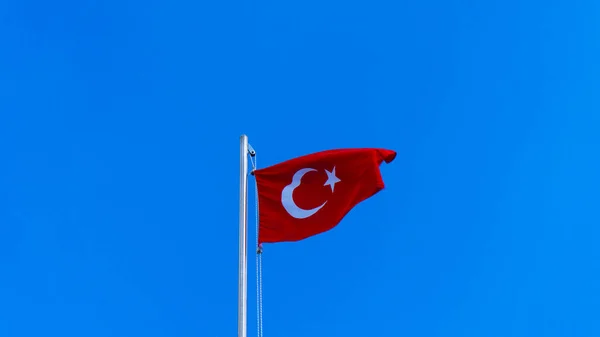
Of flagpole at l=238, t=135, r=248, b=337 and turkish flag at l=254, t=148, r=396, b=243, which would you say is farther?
turkish flag at l=254, t=148, r=396, b=243

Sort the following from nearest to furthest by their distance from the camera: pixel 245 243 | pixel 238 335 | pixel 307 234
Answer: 1. pixel 238 335
2. pixel 245 243
3. pixel 307 234

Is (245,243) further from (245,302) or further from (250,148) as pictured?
(250,148)

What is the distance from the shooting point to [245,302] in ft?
41.2

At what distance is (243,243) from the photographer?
13133 millimetres

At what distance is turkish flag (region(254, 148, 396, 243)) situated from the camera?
14258 millimetres

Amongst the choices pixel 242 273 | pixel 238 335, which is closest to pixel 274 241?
pixel 242 273

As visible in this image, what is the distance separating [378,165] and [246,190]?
2559 mm

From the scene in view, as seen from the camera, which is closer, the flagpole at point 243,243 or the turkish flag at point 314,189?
the flagpole at point 243,243

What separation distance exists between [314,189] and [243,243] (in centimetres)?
206

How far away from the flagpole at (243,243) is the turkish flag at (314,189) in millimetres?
742

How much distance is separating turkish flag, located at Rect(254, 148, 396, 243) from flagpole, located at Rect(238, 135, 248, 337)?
0.74 m

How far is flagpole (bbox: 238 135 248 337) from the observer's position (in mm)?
12430

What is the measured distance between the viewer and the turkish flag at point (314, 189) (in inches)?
561

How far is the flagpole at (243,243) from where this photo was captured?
12430 mm
